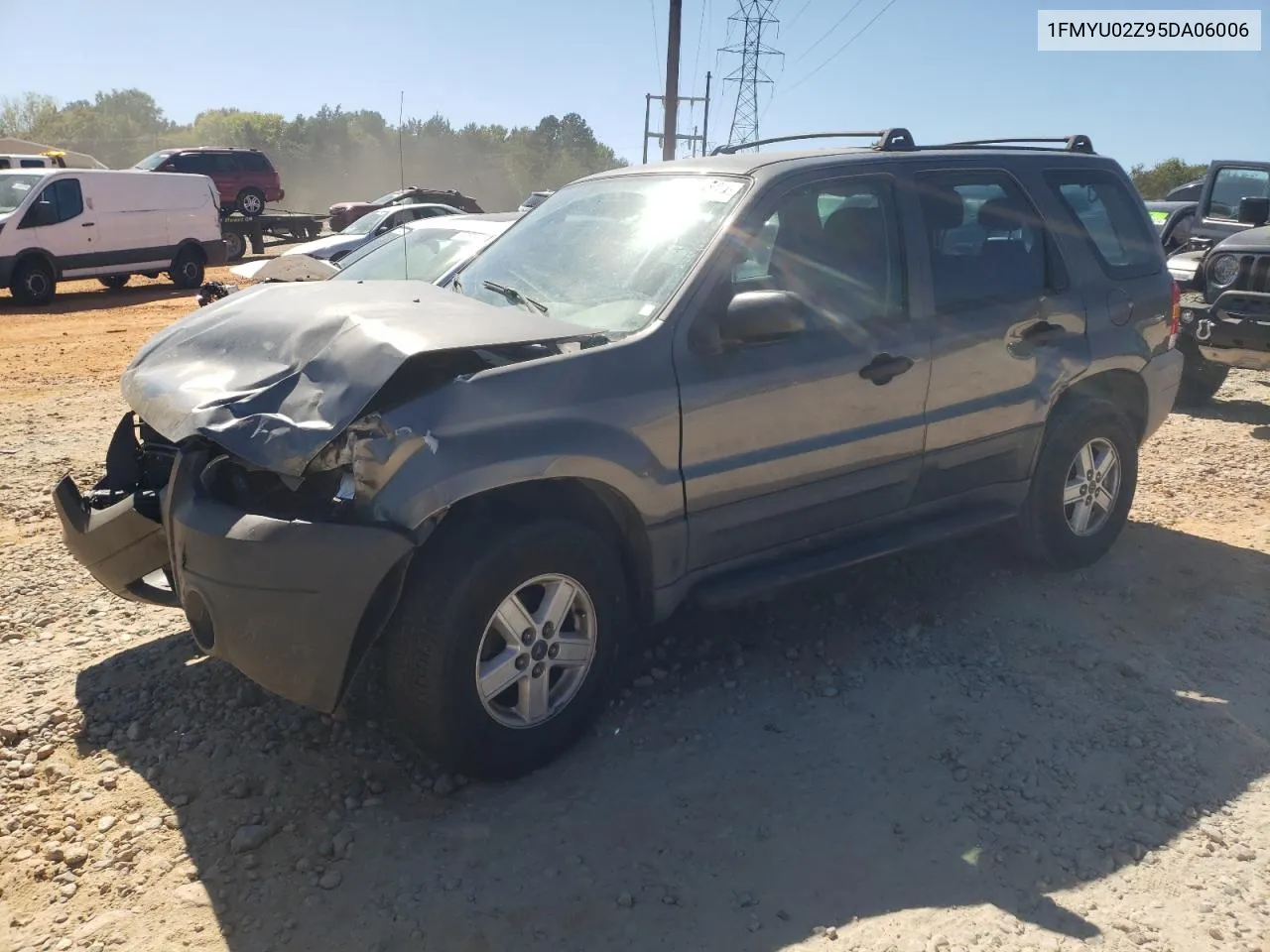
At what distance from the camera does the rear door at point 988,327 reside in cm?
441

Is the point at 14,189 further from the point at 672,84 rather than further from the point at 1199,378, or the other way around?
the point at 1199,378

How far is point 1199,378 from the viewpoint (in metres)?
9.05

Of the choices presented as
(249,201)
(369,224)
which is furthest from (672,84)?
(249,201)

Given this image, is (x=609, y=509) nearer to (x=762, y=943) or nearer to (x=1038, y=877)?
(x=762, y=943)

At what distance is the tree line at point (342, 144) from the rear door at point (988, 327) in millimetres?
57232

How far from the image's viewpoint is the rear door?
14.5 feet

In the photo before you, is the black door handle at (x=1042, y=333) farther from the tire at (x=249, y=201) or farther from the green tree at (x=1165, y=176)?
the green tree at (x=1165, y=176)

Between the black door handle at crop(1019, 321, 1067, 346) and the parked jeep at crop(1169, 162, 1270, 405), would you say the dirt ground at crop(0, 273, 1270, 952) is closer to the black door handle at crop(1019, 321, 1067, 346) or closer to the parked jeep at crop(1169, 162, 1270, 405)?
the black door handle at crop(1019, 321, 1067, 346)

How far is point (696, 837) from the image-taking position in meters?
3.15

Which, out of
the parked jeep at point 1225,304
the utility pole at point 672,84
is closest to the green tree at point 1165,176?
the utility pole at point 672,84

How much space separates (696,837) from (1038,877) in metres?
0.98

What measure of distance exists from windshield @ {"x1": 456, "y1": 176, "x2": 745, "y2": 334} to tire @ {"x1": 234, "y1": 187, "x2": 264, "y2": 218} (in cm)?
2586

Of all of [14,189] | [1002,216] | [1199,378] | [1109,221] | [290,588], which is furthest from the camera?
[14,189]

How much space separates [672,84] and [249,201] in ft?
42.3
